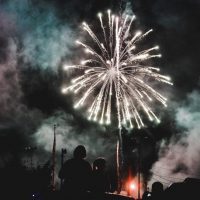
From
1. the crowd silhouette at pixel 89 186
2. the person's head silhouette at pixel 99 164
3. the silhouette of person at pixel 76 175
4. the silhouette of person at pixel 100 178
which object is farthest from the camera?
the person's head silhouette at pixel 99 164

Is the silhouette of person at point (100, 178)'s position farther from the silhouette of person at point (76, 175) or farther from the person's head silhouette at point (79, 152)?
the person's head silhouette at point (79, 152)

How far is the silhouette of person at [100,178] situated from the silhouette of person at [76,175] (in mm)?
111

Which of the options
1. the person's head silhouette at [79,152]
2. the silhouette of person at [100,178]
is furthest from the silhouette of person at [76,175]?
the silhouette of person at [100,178]

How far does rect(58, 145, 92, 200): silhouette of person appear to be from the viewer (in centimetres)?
625

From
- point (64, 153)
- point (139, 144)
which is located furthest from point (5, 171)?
point (139, 144)

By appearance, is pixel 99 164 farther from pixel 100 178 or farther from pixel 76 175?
pixel 76 175

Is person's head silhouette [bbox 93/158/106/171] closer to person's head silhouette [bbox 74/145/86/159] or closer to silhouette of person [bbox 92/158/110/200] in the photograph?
silhouette of person [bbox 92/158/110/200]

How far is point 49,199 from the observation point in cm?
625

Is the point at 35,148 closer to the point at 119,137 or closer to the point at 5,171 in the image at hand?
the point at 5,171

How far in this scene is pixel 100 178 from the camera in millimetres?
6516

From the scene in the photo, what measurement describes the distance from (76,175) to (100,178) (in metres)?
0.45

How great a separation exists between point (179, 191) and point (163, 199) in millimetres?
332

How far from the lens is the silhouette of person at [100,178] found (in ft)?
20.9

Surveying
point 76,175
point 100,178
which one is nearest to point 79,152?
point 76,175
